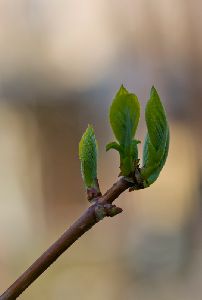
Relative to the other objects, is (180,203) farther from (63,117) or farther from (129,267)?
(63,117)

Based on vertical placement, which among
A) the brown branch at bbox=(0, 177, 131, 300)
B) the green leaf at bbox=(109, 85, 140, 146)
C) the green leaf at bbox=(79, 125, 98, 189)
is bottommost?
the brown branch at bbox=(0, 177, 131, 300)

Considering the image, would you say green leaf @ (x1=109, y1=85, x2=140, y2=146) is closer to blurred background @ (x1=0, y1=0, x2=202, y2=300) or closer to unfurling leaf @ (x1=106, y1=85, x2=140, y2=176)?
unfurling leaf @ (x1=106, y1=85, x2=140, y2=176)

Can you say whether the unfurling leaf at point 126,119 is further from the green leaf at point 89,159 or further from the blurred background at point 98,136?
the blurred background at point 98,136

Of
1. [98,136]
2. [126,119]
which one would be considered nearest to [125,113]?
[126,119]

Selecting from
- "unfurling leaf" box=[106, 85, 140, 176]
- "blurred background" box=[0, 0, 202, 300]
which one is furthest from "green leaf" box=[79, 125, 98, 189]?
"blurred background" box=[0, 0, 202, 300]

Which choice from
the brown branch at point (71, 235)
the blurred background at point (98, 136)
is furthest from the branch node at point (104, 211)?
the blurred background at point (98, 136)

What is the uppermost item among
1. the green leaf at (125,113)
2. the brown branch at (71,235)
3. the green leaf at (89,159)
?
the green leaf at (125,113)
